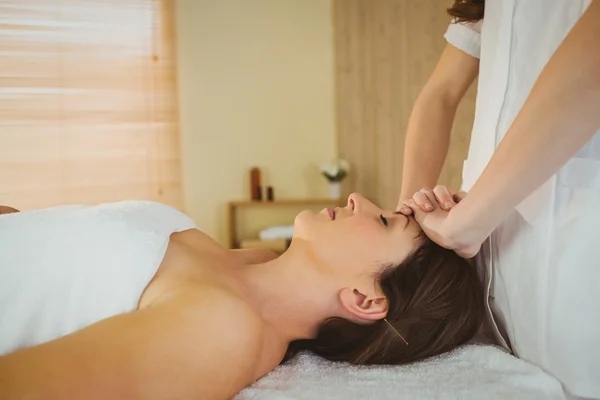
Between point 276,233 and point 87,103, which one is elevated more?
point 87,103

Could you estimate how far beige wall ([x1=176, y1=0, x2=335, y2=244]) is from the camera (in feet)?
14.7

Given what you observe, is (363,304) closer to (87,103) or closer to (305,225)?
(305,225)

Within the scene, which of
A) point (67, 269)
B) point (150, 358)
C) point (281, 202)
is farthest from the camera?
point (281, 202)

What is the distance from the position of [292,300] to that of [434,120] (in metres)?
0.66

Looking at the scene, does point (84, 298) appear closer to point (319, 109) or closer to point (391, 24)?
point (391, 24)

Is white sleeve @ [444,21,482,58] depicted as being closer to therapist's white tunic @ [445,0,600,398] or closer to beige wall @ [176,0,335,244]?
therapist's white tunic @ [445,0,600,398]

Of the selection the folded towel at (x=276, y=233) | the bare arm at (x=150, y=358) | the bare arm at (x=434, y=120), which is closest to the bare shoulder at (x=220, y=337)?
the bare arm at (x=150, y=358)

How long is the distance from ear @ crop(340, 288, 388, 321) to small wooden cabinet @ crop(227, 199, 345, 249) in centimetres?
315

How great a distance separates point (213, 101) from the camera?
450 cm

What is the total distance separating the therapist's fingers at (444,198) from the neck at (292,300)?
32 centimetres

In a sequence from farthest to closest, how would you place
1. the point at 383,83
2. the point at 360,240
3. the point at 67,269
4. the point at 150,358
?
1. the point at 383,83
2. the point at 360,240
3. the point at 67,269
4. the point at 150,358

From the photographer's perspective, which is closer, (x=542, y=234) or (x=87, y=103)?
(x=542, y=234)

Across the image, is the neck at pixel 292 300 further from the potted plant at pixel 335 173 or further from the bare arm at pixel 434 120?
the potted plant at pixel 335 173

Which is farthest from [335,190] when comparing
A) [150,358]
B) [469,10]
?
[150,358]
